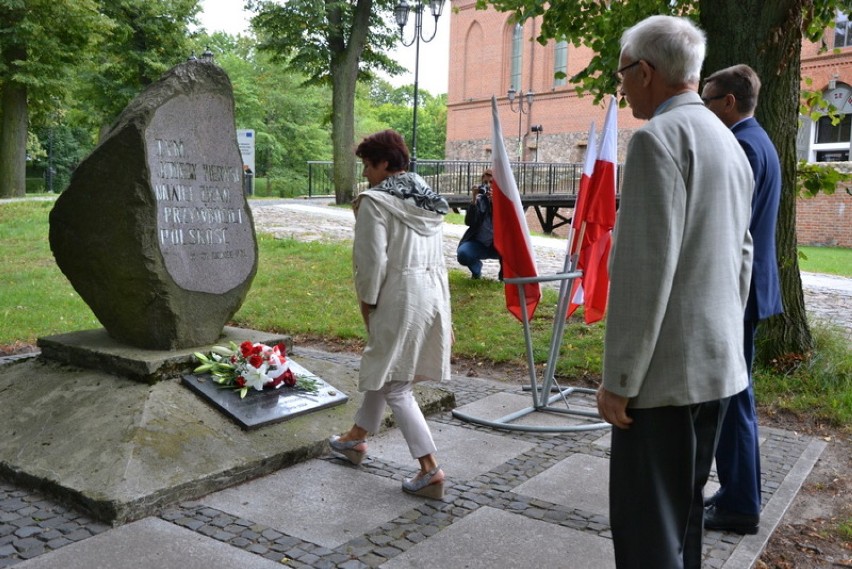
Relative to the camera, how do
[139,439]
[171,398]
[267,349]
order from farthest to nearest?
1. [267,349]
2. [171,398]
3. [139,439]

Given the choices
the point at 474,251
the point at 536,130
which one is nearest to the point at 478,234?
the point at 474,251

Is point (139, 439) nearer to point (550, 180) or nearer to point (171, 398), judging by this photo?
point (171, 398)

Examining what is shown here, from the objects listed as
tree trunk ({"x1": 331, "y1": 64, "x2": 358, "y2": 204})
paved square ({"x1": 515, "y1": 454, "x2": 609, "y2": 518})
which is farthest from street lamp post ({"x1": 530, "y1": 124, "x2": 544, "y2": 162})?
paved square ({"x1": 515, "y1": 454, "x2": 609, "y2": 518})

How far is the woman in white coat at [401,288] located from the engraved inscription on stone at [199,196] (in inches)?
68.8

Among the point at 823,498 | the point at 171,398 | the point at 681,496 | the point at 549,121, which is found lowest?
the point at 823,498

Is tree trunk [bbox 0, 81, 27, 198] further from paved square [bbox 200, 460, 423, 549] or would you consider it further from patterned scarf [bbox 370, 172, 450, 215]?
patterned scarf [bbox 370, 172, 450, 215]

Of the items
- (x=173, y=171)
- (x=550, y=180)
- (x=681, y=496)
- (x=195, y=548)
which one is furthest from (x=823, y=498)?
(x=550, y=180)

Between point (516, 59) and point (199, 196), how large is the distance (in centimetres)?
4005

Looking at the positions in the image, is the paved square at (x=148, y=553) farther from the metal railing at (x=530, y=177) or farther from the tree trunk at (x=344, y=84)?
the metal railing at (x=530, y=177)

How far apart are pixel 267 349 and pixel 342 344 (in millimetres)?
3171

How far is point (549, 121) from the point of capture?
4131 cm

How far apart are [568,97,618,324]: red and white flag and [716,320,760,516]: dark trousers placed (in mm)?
2006

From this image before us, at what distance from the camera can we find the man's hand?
236 cm

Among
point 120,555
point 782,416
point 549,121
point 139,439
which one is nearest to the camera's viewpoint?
point 120,555
